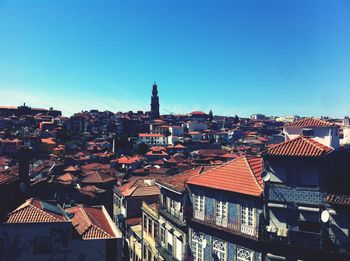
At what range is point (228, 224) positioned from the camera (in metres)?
21.4

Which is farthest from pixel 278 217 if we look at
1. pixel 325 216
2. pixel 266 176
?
pixel 325 216

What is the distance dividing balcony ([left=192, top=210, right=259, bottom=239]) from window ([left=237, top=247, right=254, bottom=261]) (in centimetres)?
114

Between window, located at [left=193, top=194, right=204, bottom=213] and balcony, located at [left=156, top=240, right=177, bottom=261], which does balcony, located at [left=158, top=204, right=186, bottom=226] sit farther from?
balcony, located at [left=156, top=240, right=177, bottom=261]

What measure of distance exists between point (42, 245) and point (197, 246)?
11191 mm

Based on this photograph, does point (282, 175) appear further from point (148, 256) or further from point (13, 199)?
point (13, 199)

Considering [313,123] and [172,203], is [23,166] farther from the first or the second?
[313,123]

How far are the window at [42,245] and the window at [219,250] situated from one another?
11.5 m

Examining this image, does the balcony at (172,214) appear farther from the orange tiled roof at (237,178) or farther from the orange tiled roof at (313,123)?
the orange tiled roof at (313,123)

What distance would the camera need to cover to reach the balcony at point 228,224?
2008 centimetres

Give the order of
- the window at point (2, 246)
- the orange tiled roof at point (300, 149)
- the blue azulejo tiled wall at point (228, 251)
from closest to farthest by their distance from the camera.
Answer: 1. the orange tiled roof at point (300, 149)
2. the window at point (2, 246)
3. the blue azulejo tiled wall at point (228, 251)

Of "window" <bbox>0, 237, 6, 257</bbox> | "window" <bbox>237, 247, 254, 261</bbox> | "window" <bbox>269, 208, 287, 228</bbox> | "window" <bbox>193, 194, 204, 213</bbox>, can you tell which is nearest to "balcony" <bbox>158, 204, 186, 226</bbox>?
"window" <bbox>193, 194, 204, 213</bbox>

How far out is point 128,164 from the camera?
262 feet

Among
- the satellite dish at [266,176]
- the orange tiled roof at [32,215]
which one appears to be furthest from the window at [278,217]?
the orange tiled roof at [32,215]

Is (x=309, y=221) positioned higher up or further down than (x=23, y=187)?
further down
